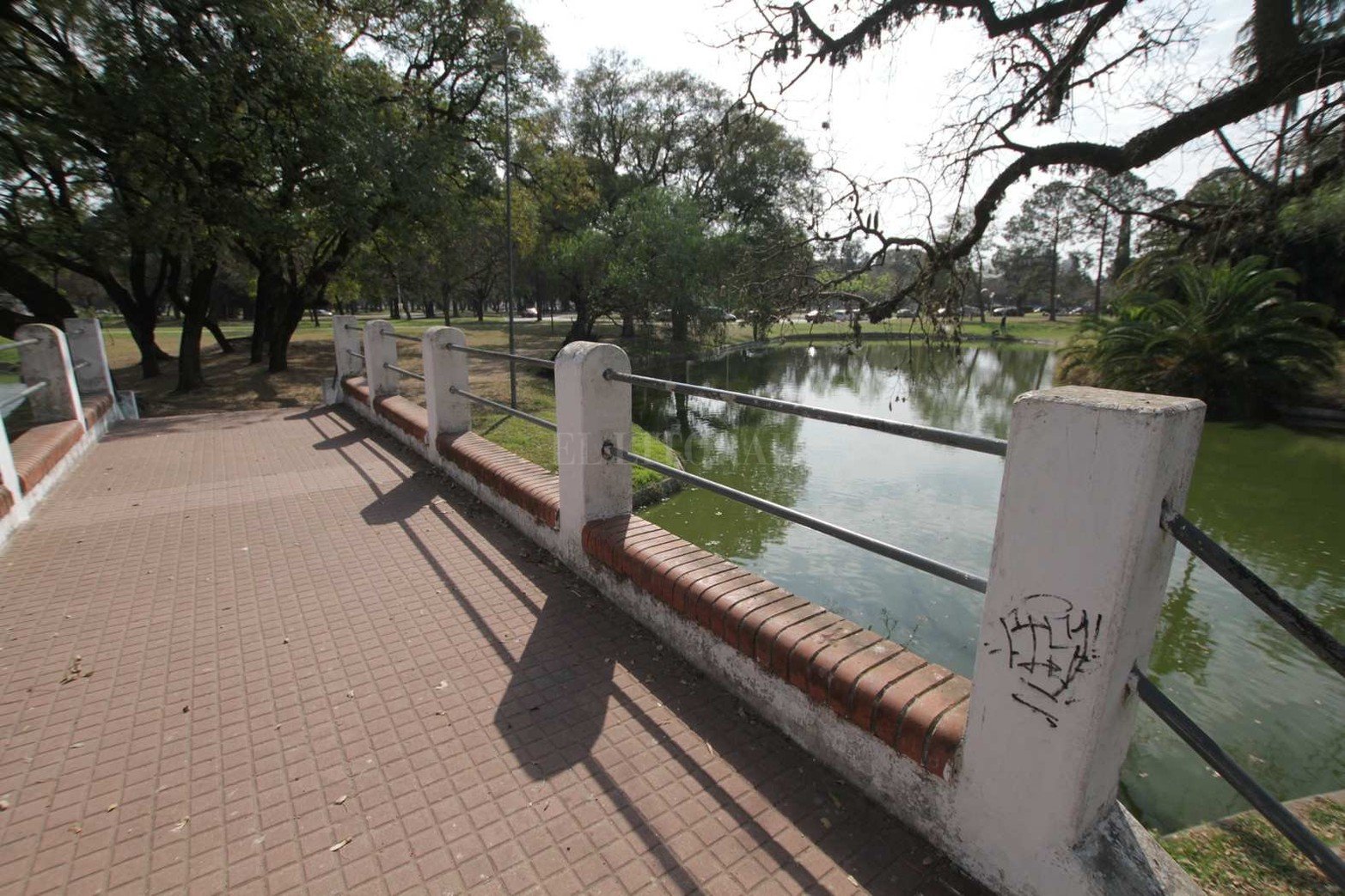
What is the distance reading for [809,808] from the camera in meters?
2.11

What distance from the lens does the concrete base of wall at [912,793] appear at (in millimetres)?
1608

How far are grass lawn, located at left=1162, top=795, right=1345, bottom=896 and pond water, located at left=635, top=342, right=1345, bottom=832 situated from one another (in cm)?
163

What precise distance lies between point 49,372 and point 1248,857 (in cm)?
923

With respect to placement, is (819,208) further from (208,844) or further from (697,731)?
(208,844)

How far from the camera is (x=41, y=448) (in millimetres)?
5508

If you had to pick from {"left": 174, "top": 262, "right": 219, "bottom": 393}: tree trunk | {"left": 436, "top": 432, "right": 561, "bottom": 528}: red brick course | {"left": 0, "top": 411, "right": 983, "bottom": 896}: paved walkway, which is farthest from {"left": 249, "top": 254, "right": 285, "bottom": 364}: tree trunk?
{"left": 0, "top": 411, "right": 983, "bottom": 896}: paved walkway

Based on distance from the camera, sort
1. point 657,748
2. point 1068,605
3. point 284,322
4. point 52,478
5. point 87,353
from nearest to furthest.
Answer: point 1068,605 → point 657,748 → point 52,478 → point 87,353 → point 284,322

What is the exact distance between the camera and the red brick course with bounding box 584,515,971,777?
1971mm

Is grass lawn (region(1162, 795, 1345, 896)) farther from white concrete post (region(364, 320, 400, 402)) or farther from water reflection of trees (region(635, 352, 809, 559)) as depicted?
white concrete post (region(364, 320, 400, 402))

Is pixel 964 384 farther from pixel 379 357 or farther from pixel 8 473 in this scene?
pixel 8 473

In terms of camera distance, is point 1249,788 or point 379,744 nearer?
point 1249,788

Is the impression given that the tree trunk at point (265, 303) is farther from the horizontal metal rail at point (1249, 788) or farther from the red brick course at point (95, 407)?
the horizontal metal rail at point (1249, 788)

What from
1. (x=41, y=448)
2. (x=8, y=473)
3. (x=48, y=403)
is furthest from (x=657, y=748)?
(x=48, y=403)

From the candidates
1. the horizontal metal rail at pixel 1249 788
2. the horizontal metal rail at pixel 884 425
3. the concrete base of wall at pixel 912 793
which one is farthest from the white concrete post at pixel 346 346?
the horizontal metal rail at pixel 1249 788
